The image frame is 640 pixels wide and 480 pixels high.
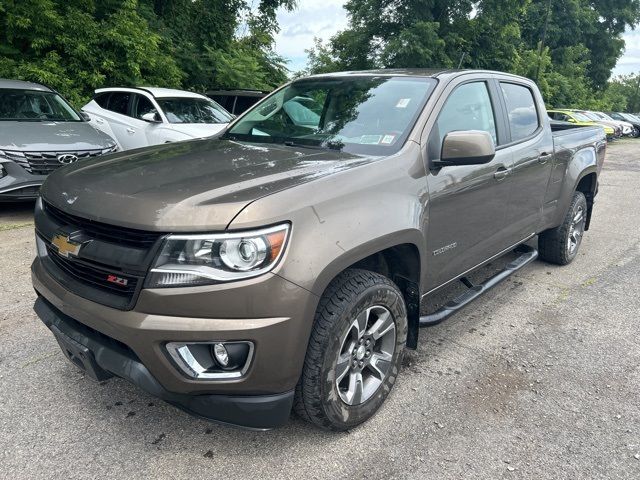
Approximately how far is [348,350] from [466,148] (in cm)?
124

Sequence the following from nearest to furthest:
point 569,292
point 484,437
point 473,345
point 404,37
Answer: point 484,437
point 473,345
point 569,292
point 404,37

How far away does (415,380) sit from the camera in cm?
313

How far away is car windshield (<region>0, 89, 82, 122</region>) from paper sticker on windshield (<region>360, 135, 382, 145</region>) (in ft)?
18.2

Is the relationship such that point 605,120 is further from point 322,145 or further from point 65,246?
point 65,246

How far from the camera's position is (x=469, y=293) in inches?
143

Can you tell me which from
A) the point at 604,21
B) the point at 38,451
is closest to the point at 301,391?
the point at 38,451

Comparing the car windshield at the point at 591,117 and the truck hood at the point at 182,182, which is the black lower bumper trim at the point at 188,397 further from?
the car windshield at the point at 591,117

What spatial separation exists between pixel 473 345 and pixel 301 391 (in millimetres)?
1694

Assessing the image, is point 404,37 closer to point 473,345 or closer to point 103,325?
point 473,345

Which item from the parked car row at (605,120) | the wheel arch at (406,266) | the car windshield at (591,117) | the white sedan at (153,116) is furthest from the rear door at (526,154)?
the car windshield at (591,117)

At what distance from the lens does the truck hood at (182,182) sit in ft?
6.80

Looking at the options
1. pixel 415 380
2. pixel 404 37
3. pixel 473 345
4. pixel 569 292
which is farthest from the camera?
pixel 404 37

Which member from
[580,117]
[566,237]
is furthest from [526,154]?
[580,117]

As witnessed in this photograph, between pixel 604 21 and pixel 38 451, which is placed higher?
pixel 604 21
